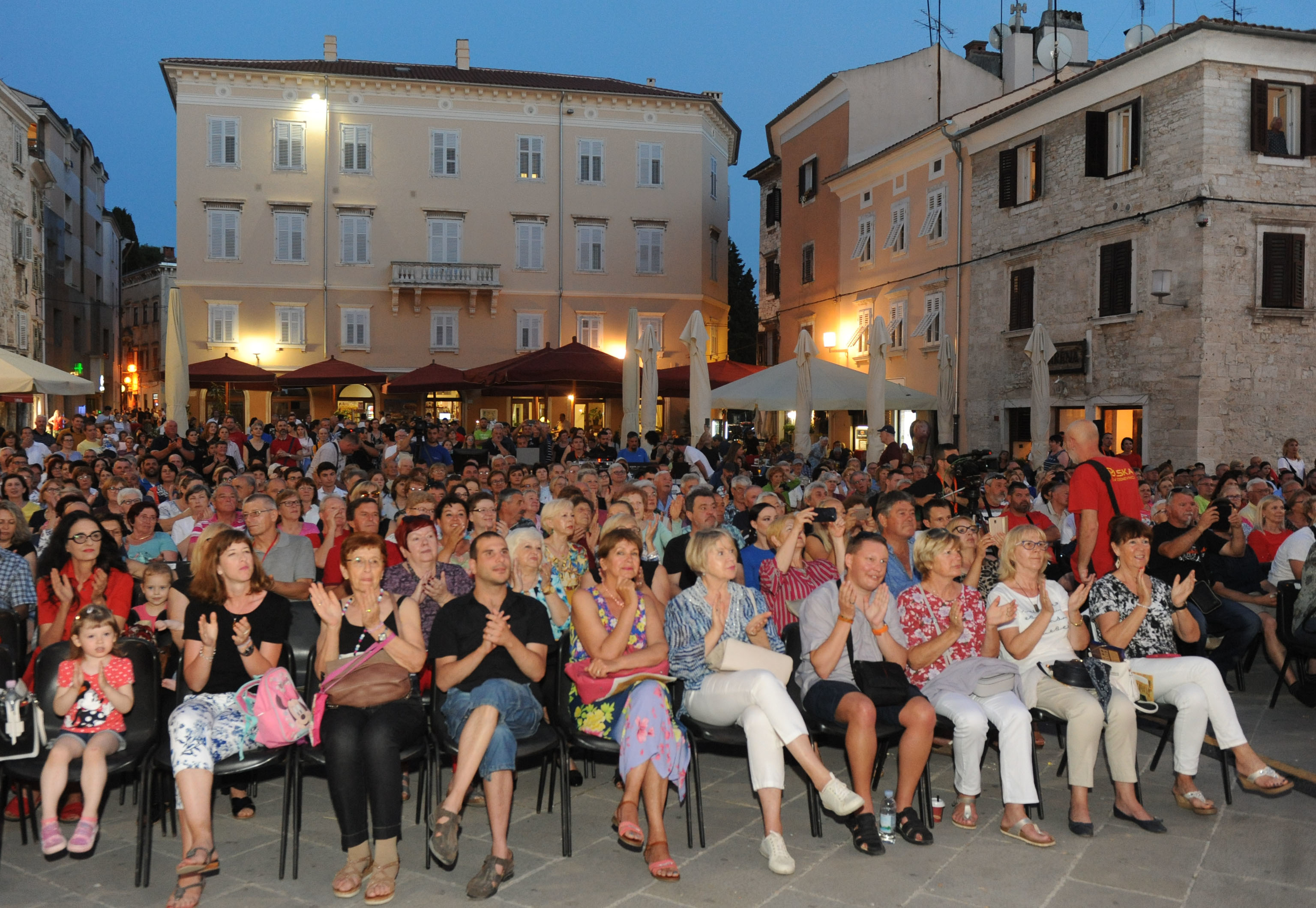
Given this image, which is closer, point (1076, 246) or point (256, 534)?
point (256, 534)

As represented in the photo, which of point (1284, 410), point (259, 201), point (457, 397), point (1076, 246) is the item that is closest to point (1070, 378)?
point (1076, 246)

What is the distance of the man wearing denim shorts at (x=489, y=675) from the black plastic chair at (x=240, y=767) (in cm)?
62

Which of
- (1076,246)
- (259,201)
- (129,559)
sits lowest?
(129,559)

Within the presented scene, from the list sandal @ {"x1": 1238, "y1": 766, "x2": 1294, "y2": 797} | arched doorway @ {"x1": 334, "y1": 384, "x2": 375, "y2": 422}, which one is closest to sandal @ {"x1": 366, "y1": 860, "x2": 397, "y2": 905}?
sandal @ {"x1": 1238, "y1": 766, "x2": 1294, "y2": 797}

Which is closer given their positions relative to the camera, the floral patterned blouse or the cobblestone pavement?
the cobblestone pavement

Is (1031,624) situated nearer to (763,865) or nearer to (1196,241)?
(763,865)

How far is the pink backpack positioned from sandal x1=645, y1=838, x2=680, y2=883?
62.4 inches

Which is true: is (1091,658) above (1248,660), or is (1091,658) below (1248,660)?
above

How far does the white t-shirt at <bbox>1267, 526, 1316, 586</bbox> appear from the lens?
290 inches

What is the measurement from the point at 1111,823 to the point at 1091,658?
0.79m

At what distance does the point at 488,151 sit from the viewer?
34.7m

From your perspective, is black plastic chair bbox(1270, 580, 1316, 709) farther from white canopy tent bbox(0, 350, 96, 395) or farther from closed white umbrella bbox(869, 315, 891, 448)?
white canopy tent bbox(0, 350, 96, 395)

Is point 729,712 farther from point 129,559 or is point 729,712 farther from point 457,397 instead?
point 457,397

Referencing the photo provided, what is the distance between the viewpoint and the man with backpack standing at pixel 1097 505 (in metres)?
6.37
